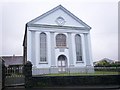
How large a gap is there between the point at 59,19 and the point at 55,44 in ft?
12.8

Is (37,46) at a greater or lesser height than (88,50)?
greater

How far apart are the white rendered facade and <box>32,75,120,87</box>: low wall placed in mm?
9165

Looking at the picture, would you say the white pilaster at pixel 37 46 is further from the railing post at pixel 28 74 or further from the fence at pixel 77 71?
the railing post at pixel 28 74

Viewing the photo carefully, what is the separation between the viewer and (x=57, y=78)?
17297 millimetres

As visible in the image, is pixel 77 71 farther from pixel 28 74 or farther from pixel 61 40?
pixel 28 74

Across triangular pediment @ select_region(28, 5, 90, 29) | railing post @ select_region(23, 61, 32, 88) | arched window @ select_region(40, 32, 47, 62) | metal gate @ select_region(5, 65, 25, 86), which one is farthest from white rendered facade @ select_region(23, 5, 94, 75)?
railing post @ select_region(23, 61, 32, 88)

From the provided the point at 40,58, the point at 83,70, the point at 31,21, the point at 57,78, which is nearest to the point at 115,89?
the point at 57,78

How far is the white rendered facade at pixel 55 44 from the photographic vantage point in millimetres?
27906

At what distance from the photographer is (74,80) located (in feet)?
57.9

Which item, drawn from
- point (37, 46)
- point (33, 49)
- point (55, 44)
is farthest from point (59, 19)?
point (33, 49)

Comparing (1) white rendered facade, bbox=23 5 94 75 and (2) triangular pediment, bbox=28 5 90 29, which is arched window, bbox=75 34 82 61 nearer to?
(1) white rendered facade, bbox=23 5 94 75

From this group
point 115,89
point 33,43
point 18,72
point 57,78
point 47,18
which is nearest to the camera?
point 115,89

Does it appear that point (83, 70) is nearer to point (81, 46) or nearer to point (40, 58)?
point (81, 46)

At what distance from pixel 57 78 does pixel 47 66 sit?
10901 millimetres
